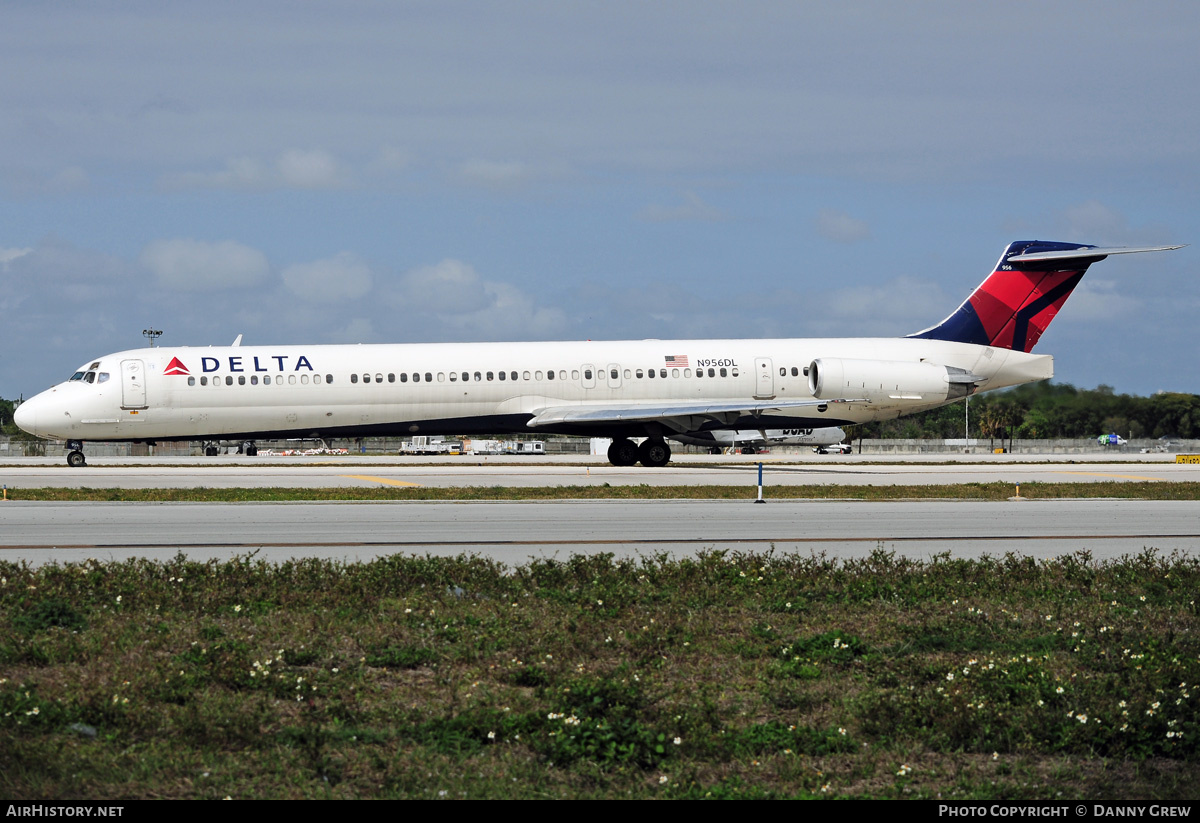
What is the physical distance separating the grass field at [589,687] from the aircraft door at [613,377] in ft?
90.5

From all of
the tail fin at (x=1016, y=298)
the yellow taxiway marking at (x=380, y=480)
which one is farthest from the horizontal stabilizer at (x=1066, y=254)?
the yellow taxiway marking at (x=380, y=480)

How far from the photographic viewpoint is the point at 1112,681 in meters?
7.35

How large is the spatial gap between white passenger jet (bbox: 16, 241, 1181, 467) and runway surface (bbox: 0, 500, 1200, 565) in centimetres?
1491

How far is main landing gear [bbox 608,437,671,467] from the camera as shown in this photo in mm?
39375

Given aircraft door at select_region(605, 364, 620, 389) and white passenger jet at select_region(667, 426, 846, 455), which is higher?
aircraft door at select_region(605, 364, 620, 389)

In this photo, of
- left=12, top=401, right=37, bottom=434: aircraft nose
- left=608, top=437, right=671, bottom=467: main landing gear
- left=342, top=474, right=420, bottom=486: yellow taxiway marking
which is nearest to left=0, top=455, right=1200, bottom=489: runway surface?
left=342, top=474, right=420, bottom=486: yellow taxiway marking

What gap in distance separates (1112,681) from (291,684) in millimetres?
5322

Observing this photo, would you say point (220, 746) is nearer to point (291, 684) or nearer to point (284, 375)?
point (291, 684)

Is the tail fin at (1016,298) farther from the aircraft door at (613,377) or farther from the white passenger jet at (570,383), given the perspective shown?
the aircraft door at (613,377)

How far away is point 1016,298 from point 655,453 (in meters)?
14.4

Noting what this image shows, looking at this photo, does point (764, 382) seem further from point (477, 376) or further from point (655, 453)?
point (477, 376)

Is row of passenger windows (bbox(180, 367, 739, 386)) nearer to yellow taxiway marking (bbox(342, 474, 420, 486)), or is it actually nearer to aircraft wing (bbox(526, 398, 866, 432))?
aircraft wing (bbox(526, 398, 866, 432))

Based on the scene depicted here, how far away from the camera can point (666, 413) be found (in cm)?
3722
